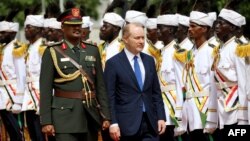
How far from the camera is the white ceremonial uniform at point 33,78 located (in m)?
21.3

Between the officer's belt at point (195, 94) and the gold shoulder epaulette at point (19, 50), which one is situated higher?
the gold shoulder epaulette at point (19, 50)

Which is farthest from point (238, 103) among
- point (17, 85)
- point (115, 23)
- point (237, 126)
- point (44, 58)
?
point (17, 85)

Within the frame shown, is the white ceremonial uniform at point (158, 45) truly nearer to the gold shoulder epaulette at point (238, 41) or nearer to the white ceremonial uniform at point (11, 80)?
the white ceremonial uniform at point (11, 80)

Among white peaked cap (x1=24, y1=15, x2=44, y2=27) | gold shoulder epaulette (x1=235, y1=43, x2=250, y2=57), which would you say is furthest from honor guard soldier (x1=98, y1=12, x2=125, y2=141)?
gold shoulder epaulette (x1=235, y1=43, x2=250, y2=57)

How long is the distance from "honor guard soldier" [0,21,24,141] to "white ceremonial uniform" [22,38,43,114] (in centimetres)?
40

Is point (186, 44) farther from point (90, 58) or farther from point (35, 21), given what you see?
point (90, 58)

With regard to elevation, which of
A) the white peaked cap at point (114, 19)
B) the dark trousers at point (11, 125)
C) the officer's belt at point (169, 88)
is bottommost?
the dark trousers at point (11, 125)

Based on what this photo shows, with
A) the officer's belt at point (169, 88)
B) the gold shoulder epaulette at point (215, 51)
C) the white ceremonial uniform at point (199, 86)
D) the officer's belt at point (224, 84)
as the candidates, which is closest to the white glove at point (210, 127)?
the white ceremonial uniform at point (199, 86)

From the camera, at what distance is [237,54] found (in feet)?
53.2

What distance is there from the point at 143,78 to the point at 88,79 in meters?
0.74

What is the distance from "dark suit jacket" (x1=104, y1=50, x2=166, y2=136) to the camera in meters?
15.4

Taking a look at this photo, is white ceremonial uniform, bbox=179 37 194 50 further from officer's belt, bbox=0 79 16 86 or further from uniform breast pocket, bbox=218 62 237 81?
officer's belt, bbox=0 79 16 86

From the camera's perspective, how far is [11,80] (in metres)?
22.4

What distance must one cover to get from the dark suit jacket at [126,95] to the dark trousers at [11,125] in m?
6.82
